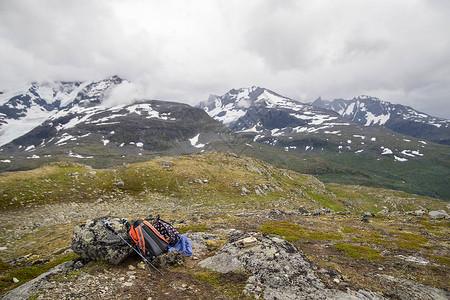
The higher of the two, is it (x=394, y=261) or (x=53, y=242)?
(x=394, y=261)

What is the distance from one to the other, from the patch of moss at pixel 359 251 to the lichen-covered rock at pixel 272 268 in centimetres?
483

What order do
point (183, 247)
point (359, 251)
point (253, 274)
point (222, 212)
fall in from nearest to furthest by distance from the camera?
1. point (253, 274)
2. point (183, 247)
3. point (359, 251)
4. point (222, 212)

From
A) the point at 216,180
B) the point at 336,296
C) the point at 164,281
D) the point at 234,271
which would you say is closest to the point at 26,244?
the point at 164,281

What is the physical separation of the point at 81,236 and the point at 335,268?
14.5 m

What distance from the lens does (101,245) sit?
1151 cm

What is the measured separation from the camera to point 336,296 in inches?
374

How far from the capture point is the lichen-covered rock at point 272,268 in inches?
379

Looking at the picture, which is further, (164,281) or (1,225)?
(1,225)

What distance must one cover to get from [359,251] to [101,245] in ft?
56.3

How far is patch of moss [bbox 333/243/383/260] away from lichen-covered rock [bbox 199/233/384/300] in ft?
15.8

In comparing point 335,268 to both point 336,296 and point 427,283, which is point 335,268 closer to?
point 336,296

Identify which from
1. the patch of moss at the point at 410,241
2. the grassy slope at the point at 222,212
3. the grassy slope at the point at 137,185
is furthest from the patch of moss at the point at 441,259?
the grassy slope at the point at 137,185

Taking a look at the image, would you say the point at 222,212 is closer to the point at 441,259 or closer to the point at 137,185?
the point at 137,185

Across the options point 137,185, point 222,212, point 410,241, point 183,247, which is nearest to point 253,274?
point 183,247
